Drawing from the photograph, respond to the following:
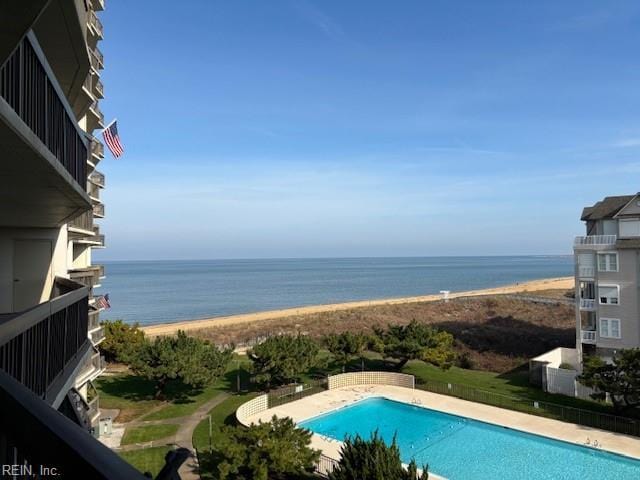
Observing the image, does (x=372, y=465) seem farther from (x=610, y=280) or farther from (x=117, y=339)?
(x=117, y=339)

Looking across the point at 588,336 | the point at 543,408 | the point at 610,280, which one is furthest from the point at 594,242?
the point at 543,408

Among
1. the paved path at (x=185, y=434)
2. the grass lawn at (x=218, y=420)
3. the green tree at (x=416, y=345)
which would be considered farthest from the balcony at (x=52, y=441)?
the green tree at (x=416, y=345)

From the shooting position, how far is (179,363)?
25281 millimetres

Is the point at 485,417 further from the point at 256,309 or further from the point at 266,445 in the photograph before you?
the point at 256,309

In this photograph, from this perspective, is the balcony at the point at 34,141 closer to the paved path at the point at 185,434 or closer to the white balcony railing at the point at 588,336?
the paved path at the point at 185,434

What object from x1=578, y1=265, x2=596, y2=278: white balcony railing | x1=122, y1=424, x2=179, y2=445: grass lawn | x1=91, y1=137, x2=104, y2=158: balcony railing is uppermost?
x1=91, y1=137, x2=104, y2=158: balcony railing

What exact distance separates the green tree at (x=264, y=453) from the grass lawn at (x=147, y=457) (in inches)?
130

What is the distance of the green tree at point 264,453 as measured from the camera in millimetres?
15102

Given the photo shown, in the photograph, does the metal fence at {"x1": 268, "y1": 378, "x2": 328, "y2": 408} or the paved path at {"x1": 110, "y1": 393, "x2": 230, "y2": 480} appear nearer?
the paved path at {"x1": 110, "y1": 393, "x2": 230, "y2": 480}

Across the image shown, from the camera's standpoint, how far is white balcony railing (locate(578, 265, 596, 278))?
97.8 ft

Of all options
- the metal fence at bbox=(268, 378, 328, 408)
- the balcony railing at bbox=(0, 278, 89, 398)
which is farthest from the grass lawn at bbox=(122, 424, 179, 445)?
the balcony railing at bbox=(0, 278, 89, 398)

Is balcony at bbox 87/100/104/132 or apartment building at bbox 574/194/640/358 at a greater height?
balcony at bbox 87/100/104/132

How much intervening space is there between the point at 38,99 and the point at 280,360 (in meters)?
23.1

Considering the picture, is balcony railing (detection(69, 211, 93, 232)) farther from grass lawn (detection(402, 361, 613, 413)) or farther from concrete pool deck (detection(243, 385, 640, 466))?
grass lawn (detection(402, 361, 613, 413))
